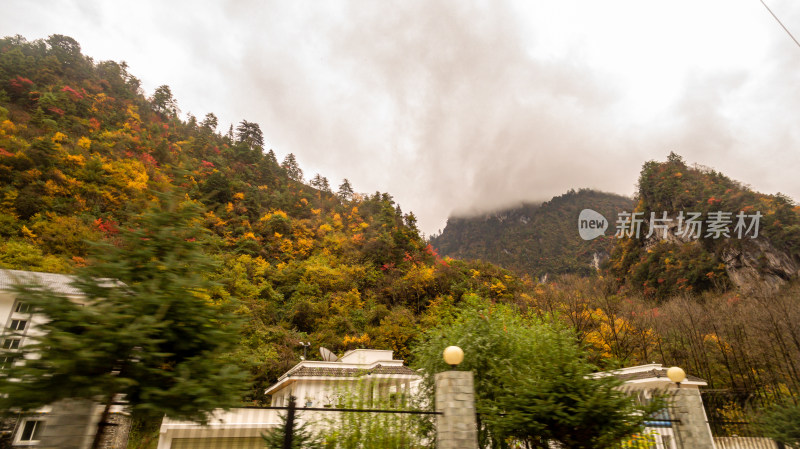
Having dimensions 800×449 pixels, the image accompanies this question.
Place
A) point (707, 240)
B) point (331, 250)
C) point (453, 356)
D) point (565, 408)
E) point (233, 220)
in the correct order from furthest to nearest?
point (707, 240)
point (331, 250)
point (233, 220)
point (453, 356)
point (565, 408)

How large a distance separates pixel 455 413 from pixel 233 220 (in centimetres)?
3544

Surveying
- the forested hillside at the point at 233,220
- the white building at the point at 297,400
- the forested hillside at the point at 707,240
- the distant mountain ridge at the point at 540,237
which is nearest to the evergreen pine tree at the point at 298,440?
the white building at the point at 297,400

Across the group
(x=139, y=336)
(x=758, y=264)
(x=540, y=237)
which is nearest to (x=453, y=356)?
(x=139, y=336)

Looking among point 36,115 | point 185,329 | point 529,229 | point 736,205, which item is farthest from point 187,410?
point 529,229

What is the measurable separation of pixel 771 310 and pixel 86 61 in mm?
72526

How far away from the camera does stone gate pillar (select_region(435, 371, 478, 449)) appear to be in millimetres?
5523

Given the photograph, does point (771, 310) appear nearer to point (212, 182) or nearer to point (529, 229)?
point (212, 182)

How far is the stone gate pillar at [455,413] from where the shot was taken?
18.1 ft

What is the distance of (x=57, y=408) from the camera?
3326 mm

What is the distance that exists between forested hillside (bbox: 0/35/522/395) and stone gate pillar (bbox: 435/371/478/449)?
629 inches

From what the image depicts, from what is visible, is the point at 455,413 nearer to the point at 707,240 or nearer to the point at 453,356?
the point at 453,356

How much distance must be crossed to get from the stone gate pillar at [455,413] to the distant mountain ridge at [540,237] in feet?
145

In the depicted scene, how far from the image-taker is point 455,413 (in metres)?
5.61

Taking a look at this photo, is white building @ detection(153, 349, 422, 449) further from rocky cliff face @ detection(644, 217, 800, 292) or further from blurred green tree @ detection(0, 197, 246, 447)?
rocky cliff face @ detection(644, 217, 800, 292)
